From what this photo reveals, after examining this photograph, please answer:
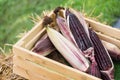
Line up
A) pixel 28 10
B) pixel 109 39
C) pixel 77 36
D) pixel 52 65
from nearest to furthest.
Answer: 1. pixel 52 65
2. pixel 77 36
3. pixel 109 39
4. pixel 28 10

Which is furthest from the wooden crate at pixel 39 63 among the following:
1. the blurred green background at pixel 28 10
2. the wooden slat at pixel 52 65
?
the blurred green background at pixel 28 10

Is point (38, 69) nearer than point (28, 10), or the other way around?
point (38, 69)

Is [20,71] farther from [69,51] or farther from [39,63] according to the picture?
[69,51]

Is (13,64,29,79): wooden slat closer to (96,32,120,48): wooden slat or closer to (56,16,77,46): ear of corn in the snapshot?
(56,16,77,46): ear of corn

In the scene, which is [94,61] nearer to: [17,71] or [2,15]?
[17,71]


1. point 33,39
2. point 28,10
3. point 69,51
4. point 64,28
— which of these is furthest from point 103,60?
point 28,10

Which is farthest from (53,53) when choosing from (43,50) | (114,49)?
(114,49)
